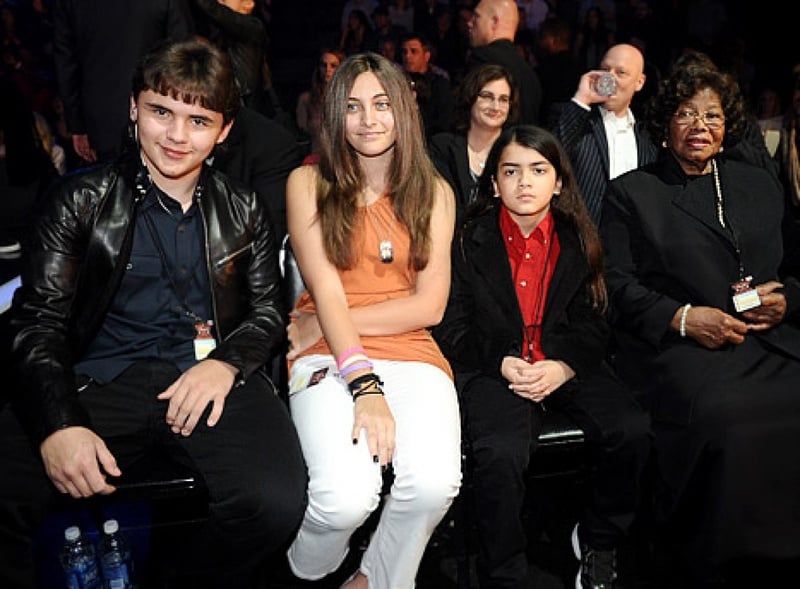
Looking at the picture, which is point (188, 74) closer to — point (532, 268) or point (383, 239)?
point (383, 239)

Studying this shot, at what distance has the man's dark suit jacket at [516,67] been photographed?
4.34 meters

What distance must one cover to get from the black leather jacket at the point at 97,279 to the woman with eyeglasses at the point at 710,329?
1.37 metres

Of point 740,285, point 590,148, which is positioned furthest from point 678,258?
point 590,148

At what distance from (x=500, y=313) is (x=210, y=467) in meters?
1.13

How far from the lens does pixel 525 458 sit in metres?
2.42

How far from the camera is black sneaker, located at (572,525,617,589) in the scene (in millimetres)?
2557

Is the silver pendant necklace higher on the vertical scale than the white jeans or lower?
higher

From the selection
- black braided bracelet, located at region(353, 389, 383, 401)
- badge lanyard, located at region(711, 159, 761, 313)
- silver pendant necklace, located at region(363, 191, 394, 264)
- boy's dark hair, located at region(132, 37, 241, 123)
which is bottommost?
black braided bracelet, located at region(353, 389, 383, 401)

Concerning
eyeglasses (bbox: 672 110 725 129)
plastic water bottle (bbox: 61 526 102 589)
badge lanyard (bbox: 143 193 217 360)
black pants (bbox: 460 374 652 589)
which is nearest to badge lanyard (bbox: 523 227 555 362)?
black pants (bbox: 460 374 652 589)

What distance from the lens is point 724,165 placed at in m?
3.04

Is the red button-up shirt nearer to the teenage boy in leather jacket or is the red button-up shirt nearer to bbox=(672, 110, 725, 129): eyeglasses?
bbox=(672, 110, 725, 129): eyeglasses

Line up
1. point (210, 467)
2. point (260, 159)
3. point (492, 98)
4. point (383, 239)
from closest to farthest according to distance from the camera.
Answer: point (210, 467) → point (383, 239) → point (260, 159) → point (492, 98)

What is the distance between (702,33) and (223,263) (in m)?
7.38

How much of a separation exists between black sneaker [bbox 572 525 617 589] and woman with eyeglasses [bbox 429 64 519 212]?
189cm
